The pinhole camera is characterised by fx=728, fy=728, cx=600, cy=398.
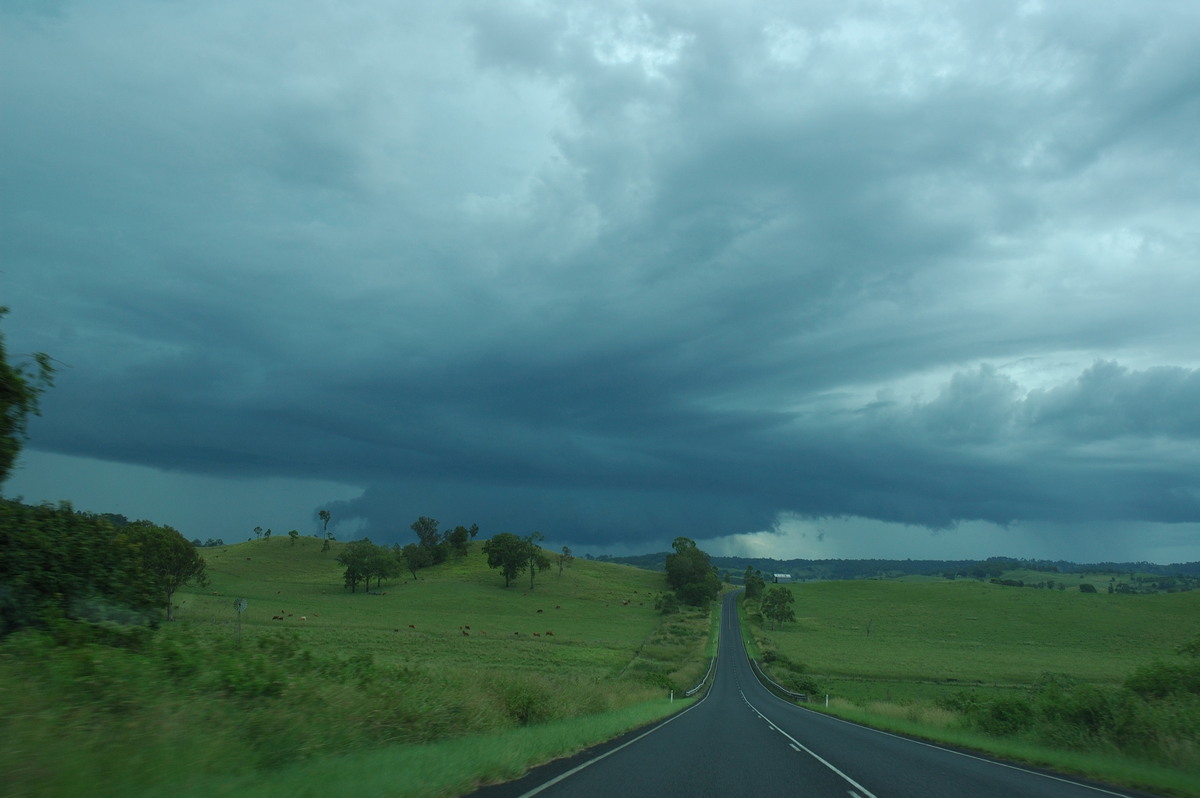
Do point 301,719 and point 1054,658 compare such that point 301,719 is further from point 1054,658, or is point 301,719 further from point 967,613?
point 967,613

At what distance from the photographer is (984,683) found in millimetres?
67062

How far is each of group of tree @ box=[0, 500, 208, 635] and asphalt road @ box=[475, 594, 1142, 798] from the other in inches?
303

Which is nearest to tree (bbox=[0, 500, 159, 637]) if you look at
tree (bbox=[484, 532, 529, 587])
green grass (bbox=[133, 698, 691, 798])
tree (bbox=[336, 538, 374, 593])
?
green grass (bbox=[133, 698, 691, 798])

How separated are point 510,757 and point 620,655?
6297 cm

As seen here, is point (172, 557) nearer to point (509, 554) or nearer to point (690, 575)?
point (509, 554)

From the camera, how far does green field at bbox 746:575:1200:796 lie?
21.6 m

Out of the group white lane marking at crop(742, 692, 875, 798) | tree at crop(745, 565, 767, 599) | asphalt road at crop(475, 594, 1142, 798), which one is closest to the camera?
asphalt road at crop(475, 594, 1142, 798)

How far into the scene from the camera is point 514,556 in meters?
146

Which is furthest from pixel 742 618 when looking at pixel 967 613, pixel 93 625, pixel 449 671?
pixel 93 625

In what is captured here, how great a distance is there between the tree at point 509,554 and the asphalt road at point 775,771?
408 ft

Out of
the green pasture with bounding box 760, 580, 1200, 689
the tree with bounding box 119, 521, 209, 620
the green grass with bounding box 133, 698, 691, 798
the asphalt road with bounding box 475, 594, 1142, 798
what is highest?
the tree with bounding box 119, 521, 209, 620

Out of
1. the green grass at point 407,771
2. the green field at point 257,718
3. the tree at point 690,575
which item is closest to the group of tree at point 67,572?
the green field at point 257,718

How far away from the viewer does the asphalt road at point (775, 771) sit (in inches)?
464

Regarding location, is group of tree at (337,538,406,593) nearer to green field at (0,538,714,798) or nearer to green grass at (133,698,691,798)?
green field at (0,538,714,798)
